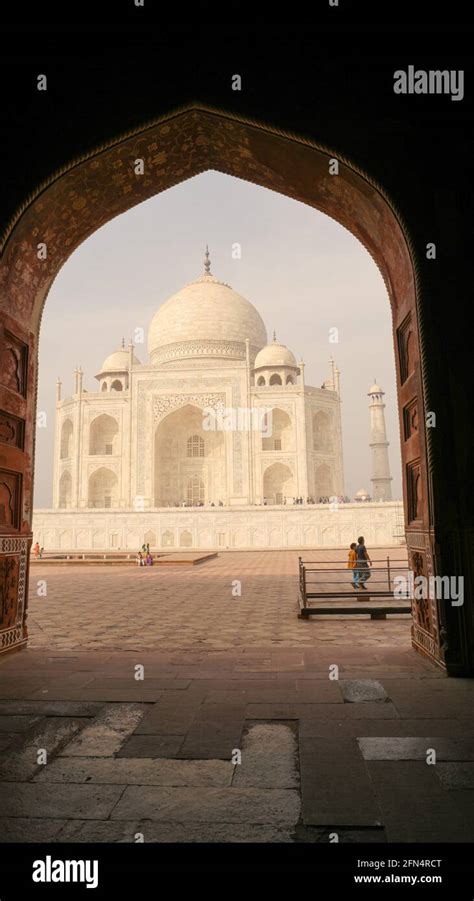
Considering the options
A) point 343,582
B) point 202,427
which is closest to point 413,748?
point 343,582

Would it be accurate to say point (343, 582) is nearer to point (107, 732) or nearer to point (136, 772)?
point (107, 732)

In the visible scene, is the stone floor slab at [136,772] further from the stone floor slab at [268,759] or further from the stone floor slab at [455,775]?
the stone floor slab at [455,775]

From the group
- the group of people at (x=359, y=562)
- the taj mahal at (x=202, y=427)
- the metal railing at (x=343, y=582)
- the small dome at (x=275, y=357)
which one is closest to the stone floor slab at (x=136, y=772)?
the metal railing at (x=343, y=582)

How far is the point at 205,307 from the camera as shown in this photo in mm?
33375

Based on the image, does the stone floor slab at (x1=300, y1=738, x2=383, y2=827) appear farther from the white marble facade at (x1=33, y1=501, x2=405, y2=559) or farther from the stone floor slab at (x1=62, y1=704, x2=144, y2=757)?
the white marble facade at (x1=33, y1=501, x2=405, y2=559)

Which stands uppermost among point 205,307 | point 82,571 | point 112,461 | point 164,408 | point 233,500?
point 205,307

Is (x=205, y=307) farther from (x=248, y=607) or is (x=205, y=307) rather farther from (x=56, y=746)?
(x=56, y=746)

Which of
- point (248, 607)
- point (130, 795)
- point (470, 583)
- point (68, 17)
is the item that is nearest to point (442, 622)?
point (470, 583)

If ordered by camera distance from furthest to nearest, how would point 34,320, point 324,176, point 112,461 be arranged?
point 112,461 → point 34,320 → point 324,176

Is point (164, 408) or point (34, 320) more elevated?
point (164, 408)

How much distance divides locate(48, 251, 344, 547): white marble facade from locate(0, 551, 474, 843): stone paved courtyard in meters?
23.4

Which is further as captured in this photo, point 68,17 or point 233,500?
point 233,500

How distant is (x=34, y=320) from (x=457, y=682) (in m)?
4.13

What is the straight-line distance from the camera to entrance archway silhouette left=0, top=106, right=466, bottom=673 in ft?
13.4
